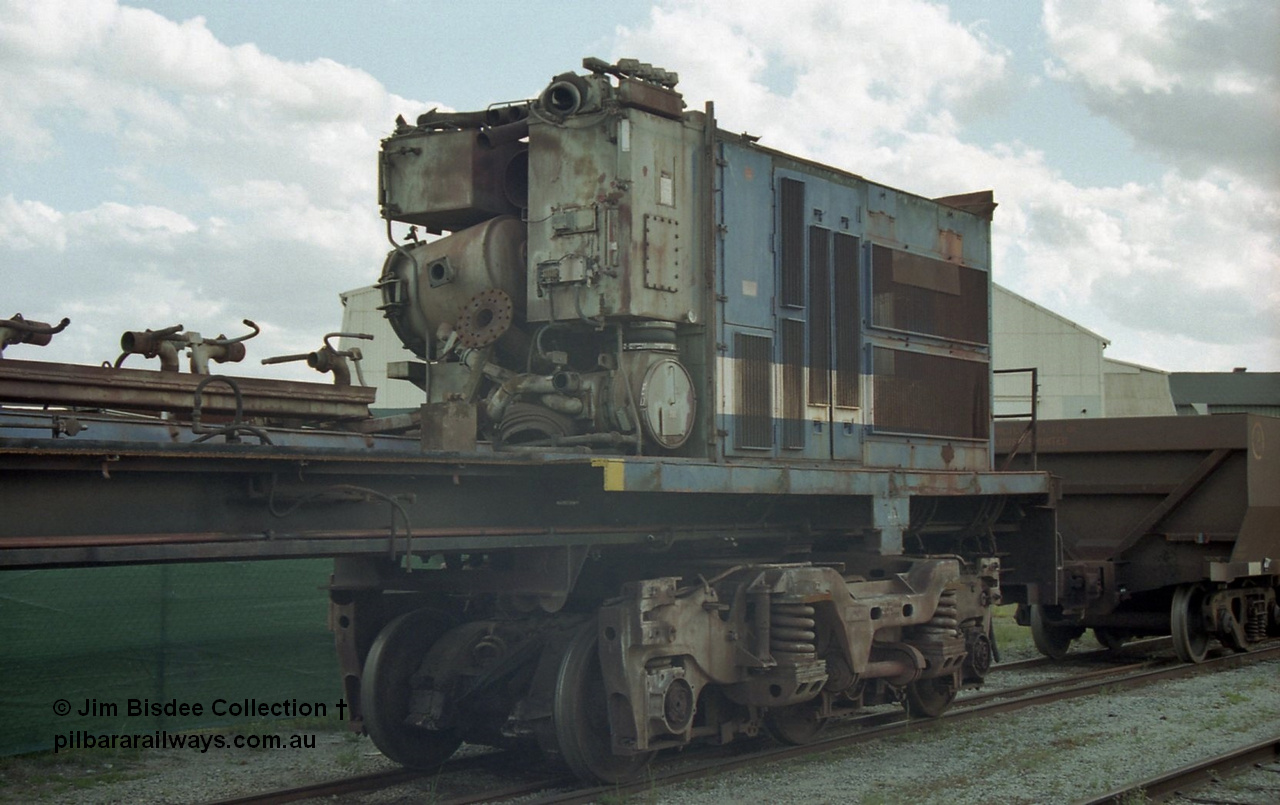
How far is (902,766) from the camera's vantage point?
28.0 feet

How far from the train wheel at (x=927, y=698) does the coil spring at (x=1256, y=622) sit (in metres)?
6.71

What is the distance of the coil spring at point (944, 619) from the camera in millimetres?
9391

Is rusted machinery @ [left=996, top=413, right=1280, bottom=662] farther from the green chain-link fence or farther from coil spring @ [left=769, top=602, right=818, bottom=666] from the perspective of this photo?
the green chain-link fence

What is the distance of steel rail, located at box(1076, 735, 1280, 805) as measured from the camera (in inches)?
289

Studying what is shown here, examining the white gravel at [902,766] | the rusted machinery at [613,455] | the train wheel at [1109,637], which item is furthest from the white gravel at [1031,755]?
the train wheel at [1109,637]

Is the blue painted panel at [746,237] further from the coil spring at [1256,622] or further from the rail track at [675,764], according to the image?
the coil spring at [1256,622]

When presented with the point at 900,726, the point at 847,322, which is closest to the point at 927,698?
the point at 900,726

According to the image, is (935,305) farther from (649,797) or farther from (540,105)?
(649,797)

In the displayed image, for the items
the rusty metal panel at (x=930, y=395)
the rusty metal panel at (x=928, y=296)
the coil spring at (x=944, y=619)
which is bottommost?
the coil spring at (x=944, y=619)

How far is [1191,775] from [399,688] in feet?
17.3

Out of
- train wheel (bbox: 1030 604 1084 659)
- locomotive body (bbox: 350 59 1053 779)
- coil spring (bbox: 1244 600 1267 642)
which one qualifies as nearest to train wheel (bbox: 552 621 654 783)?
locomotive body (bbox: 350 59 1053 779)

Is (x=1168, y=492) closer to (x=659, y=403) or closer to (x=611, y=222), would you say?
(x=659, y=403)

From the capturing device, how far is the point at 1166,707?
11094 mm

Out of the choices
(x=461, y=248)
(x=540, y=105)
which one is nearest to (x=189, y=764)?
(x=461, y=248)
